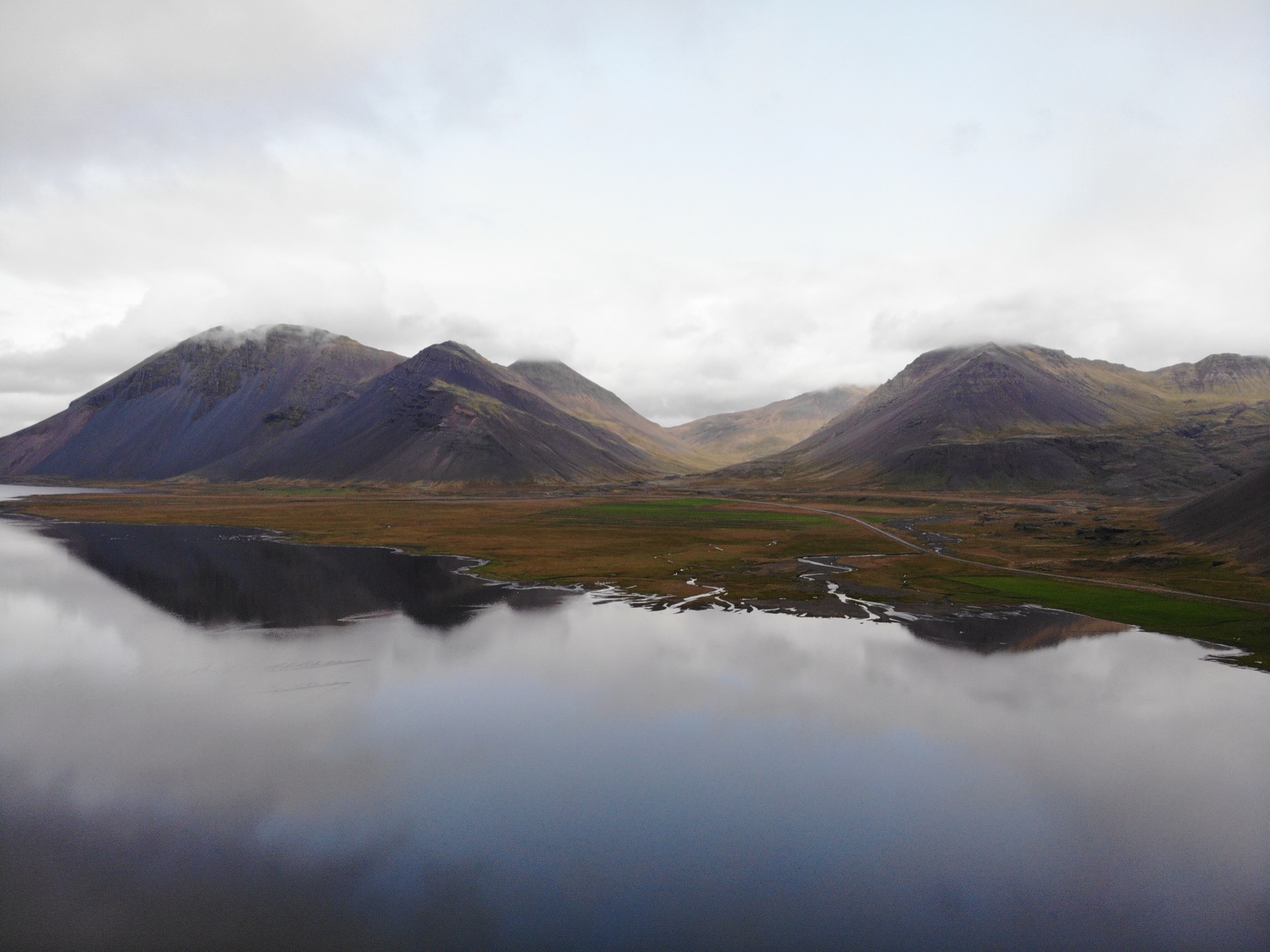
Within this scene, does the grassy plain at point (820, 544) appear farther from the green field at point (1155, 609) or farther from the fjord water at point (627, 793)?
the fjord water at point (627, 793)

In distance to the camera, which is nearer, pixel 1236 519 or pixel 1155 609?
pixel 1155 609

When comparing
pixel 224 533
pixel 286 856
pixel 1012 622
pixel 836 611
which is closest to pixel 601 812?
pixel 286 856

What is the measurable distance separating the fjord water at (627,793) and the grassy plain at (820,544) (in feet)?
41.1

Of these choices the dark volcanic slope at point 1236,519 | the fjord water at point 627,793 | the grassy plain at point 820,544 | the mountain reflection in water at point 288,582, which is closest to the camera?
the fjord water at point 627,793

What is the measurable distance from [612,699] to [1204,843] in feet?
67.2

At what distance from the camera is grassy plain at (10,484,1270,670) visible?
51.7 metres

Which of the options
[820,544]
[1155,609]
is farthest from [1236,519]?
[820,544]

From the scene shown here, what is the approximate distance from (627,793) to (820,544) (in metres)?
66.6

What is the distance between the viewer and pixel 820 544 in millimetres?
84250

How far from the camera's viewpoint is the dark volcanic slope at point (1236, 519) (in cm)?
6025

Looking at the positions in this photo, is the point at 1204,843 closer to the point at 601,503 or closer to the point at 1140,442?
the point at 601,503

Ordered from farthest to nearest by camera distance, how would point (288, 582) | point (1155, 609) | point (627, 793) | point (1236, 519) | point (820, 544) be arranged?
1. point (820, 544)
2. point (1236, 519)
3. point (288, 582)
4. point (1155, 609)
5. point (627, 793)

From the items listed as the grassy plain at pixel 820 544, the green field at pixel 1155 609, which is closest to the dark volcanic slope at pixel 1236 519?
the grassy plain at pixel 820 544

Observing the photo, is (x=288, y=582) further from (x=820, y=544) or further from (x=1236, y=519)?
(x=1236, y=519)
